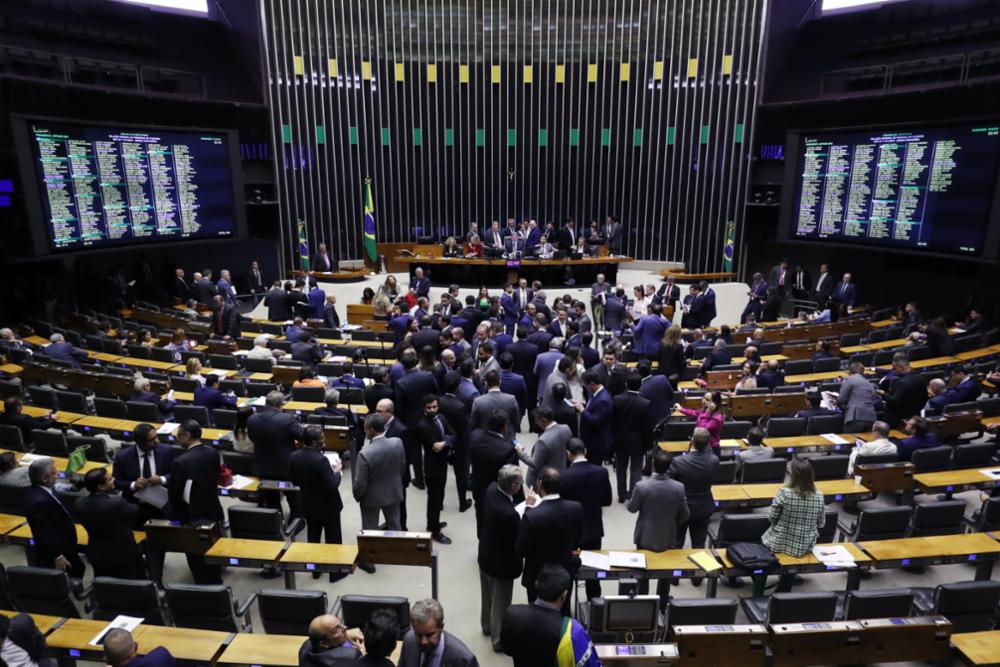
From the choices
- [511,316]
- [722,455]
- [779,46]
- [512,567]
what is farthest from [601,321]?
[779,46]

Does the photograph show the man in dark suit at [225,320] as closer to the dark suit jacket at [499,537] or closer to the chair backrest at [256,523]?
the chair backrest at [256,523]

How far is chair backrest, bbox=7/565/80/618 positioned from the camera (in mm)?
4199

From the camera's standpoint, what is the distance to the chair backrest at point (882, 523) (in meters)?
5.20

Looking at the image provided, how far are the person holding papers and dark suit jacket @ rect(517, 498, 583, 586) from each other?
1570 mm

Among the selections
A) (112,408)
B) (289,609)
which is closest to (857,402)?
(289,609)

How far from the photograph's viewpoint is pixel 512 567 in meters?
4.25

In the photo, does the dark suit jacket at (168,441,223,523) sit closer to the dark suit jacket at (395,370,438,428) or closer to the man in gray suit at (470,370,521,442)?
the dark suit jacket at (395,370,438,428)

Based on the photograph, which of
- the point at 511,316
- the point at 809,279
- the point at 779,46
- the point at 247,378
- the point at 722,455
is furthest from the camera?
the point at 779,46

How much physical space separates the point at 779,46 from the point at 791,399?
13299mm

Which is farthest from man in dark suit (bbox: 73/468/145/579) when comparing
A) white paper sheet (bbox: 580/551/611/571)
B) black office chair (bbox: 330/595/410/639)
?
white paper sheet (bbox: 580/551/611/571)

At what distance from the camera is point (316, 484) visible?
5.05m

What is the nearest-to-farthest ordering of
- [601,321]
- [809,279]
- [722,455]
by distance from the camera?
1. [722,455]
2. [601,321]
3. [809,279]

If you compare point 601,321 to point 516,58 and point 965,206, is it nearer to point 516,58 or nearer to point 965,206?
point 965,206

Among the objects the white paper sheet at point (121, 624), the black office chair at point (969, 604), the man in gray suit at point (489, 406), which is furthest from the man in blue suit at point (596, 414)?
the white paper sheet at point (121, 624)
